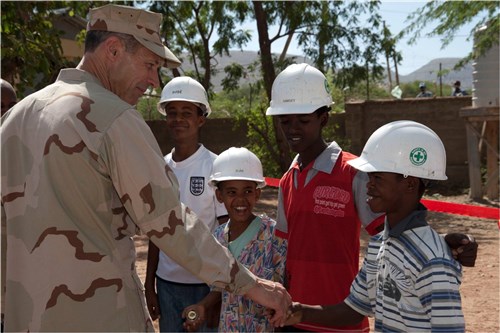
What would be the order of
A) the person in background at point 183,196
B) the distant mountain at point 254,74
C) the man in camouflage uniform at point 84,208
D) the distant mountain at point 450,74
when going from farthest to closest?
the distant mountain at point 450,74 → the distant mountain at point 254,74 → the person in background at point 183,196 → the man in camouflage uniform at point 84,208

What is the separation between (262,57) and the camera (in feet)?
45.9

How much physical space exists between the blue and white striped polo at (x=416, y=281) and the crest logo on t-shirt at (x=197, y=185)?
1.49 meters

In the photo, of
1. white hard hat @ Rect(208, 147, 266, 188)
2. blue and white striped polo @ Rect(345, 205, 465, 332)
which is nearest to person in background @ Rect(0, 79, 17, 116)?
white hard hat @ Rect(208, 147, 266, 188)

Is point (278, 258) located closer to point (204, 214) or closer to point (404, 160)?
point (204, 214)

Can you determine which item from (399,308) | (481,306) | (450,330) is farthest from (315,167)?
(481,306)

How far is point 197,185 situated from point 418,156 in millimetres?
1651

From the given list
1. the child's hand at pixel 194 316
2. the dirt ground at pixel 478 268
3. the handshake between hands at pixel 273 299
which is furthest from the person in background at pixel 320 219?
the dirt ground at pixel 478 268

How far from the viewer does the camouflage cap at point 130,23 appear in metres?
2.55

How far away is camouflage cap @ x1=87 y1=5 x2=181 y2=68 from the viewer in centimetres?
255

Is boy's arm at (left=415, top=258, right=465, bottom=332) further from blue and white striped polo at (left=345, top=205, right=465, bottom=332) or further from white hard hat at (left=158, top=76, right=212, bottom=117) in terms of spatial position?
white hard hat at (left=158, top=76, right=212, bottom=117)

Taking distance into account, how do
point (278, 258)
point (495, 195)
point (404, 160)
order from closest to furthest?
point (404, 160)
point (278, 258)
point (495, 195)

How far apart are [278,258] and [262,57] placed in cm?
1103

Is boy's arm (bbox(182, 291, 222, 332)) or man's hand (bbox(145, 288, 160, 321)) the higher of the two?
boy's arm (bbox(182, 291, 222, 332))

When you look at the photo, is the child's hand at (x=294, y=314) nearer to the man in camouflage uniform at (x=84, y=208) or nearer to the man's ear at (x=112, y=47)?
the man in camouflage uniform at (x=84, y=208)
